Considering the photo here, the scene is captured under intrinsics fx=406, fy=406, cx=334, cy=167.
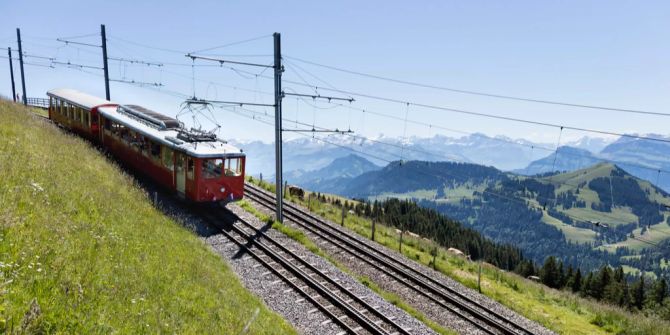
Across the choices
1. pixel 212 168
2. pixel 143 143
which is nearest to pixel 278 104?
pixel 212 168

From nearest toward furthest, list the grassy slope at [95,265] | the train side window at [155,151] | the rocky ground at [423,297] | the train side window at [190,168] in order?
the grassy slope at [95,265] < the rocky ground at [423,297] < the train side window at [190,168] < the train side window at [155,151]

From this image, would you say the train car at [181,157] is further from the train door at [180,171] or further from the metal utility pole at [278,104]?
the metal utility pole at [278,104]

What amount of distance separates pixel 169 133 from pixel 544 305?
69.2ft

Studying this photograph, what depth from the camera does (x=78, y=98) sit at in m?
29.5

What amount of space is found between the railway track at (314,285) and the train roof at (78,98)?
13.9 meters

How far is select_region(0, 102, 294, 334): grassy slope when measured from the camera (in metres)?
6.30

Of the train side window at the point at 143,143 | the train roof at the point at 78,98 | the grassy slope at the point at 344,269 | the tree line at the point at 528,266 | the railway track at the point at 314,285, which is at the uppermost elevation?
the train roof at the point at 78,98

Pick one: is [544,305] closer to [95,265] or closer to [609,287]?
[95,265]

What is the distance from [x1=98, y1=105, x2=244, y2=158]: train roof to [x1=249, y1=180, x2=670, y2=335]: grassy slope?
991 cm

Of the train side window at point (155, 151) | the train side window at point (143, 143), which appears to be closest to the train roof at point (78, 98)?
the train side window at point (143, 143)

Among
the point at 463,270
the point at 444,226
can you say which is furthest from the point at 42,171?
the point at 444,226

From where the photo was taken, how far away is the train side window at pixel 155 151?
73.2ft

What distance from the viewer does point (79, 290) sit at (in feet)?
22.8

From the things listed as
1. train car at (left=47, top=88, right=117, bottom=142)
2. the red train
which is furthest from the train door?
train car at (left=47, top=88, right=117, bottom=142)
